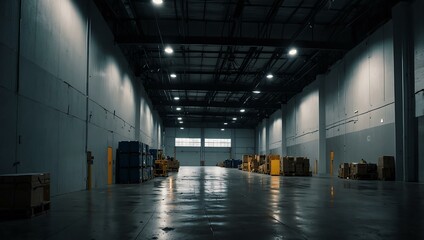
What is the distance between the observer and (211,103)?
1758 inches

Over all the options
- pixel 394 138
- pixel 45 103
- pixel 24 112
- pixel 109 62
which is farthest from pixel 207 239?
pixel 394 138

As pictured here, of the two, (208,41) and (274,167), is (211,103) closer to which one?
(274,167)

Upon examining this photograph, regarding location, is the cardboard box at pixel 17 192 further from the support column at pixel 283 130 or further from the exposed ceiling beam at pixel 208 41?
the support column at pixel 283 130

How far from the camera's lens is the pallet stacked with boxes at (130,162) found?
22.5 metres

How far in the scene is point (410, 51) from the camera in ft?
71.5

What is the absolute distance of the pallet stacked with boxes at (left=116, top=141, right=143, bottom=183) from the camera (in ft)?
73.7

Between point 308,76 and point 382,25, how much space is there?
1359cm

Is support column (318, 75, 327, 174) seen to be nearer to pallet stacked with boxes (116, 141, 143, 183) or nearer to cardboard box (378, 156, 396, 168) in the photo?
cardboard box (378, 156, 396, 168)

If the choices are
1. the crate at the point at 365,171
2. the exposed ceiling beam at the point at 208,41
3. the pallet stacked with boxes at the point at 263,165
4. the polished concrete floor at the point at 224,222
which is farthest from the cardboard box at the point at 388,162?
the pallet stacked with boxes at the point at 263,165

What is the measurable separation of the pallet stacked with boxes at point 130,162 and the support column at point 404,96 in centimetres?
1415

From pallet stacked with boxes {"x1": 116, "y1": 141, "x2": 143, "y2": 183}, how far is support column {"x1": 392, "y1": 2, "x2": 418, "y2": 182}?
14149 mm

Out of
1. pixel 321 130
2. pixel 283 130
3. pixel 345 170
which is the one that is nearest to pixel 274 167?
pixel 321 130

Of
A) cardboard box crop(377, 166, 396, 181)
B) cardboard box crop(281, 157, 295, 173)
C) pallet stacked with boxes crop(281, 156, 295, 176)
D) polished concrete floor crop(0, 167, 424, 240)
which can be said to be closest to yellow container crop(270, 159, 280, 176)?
pallet stacked with boxes crop(281, 156, 295, 176)

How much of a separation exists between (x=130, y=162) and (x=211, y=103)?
2282 centimetres
